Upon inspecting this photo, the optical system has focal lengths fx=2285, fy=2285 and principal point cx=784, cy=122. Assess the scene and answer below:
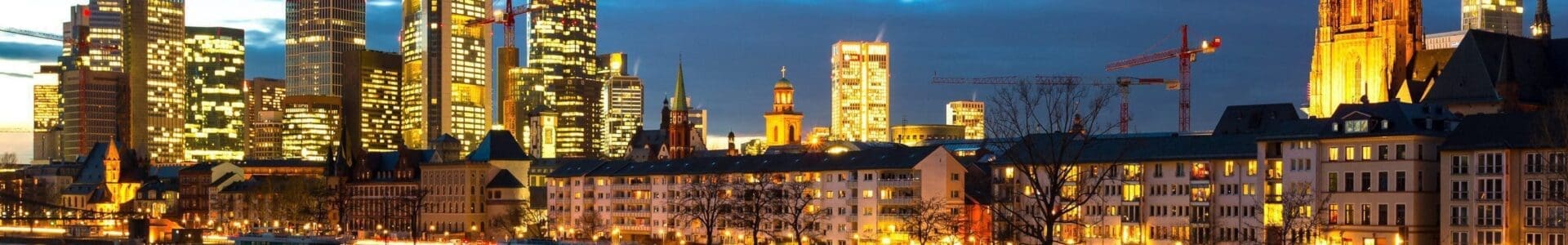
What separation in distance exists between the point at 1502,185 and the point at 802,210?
67.3 metres

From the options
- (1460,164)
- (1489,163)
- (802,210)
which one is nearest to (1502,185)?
(1489,163)

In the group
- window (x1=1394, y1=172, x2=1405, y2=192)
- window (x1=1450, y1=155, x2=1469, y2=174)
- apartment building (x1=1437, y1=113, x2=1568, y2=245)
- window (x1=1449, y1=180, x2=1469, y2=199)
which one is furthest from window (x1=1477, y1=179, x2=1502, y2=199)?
window (x1=1394, y1=172, x2=1405, y2=192)

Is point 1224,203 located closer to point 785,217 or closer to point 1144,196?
point 1144,196

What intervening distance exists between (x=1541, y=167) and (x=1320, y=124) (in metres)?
19.3

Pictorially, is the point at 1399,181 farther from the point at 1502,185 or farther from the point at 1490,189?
the point at 1502,185

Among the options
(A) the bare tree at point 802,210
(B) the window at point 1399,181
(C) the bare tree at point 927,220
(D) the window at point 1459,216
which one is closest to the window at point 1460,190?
(D) the window at point 1459,216

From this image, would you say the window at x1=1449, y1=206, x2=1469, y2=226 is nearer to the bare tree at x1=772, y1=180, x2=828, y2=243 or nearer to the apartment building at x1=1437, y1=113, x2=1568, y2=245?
the apartment building at x1=1437, y1=113, x2=1568, y2=245

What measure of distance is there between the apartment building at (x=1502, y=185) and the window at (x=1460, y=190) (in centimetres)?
5

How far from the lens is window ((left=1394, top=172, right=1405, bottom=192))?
140875mm

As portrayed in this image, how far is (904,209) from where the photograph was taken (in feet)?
601

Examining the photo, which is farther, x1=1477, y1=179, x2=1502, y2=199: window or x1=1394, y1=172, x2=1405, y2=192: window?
x1=1394, y1=172, x2=1405, y2=192: window

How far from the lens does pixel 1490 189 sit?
136 meters

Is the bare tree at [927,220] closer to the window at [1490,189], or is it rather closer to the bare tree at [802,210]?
the bare tree at [802,210]

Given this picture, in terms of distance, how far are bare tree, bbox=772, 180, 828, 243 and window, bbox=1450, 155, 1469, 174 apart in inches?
2312
